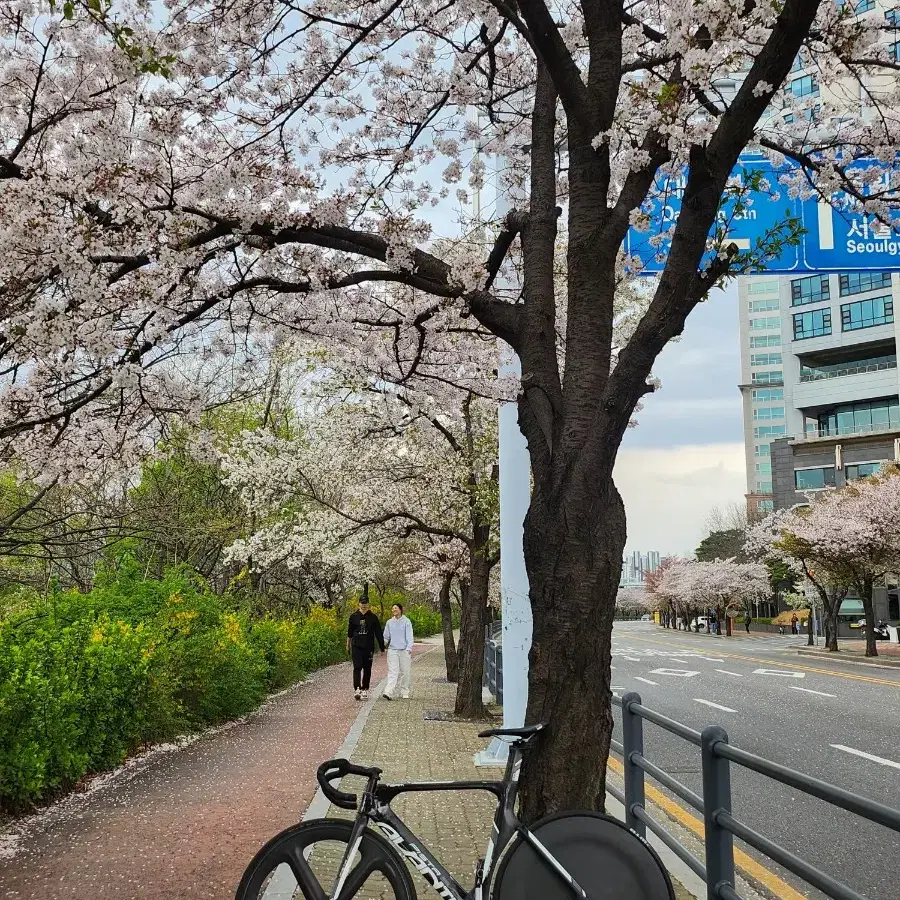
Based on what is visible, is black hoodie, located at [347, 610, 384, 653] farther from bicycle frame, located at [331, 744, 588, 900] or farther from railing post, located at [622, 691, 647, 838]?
bicycle frame, located at [331, 744, 588, 900]

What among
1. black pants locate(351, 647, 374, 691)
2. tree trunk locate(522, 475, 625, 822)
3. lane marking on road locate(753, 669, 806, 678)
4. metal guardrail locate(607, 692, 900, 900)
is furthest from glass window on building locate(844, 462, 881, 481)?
tree trunk locate(522, 475, 625, 822)

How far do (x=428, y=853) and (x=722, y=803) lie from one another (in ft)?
4.23

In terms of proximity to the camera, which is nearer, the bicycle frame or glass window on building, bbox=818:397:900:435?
the bicycle frame

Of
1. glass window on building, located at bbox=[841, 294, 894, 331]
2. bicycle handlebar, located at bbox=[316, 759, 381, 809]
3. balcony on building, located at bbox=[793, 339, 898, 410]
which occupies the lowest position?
bicycle handlebar, located at bbox=[316, 759, 381, 809]

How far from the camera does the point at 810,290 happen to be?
7875 cm

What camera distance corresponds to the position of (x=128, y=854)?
6152mm

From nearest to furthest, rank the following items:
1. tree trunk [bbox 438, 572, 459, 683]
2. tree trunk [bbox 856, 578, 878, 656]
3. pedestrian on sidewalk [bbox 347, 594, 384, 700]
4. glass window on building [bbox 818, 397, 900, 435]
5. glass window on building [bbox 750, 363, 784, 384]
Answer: pedestrian on sidewalk [bbox 347, 594, 384, 700] < tree trunk [bbox 438, 572, 459, 683] < tree trunk [bbox 856, 578, 878, 656] < glass window on building [bbox 818, 397, 900, 435] < glass window on building [bbox 750, 363, 784, 384]

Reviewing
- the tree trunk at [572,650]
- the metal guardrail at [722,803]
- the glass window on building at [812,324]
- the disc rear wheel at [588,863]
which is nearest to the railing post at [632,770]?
the metal guardrail at [722,803]

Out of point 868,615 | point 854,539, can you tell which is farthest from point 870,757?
point 868,615

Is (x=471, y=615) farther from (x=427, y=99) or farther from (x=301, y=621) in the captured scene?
(x=301, y=621)

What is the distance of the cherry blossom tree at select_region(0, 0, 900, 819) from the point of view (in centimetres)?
470

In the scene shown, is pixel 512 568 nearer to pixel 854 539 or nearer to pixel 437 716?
pixel 437 716

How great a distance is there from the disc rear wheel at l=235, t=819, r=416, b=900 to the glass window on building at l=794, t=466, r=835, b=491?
75.1 m

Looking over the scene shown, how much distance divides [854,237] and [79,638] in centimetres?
894
